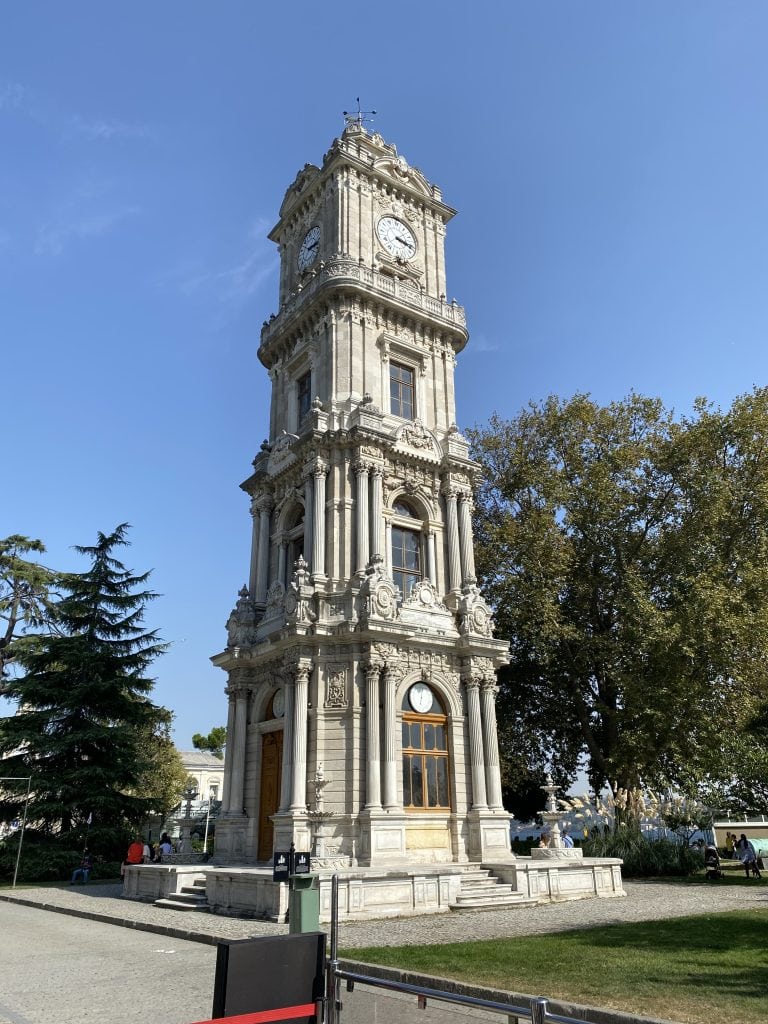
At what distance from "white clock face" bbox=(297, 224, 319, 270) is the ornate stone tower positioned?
0.11m

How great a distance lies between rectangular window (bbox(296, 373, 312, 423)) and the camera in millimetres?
28391

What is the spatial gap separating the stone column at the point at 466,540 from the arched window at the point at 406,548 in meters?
1.44

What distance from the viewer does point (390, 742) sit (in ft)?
69.7

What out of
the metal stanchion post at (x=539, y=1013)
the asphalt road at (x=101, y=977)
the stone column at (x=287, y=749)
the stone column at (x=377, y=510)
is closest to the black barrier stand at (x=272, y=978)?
the metal stanchion post at (x=539, y=1013)

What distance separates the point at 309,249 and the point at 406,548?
1327cm

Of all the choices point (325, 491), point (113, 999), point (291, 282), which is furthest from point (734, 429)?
point (113, 999)

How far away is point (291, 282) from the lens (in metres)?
32.0

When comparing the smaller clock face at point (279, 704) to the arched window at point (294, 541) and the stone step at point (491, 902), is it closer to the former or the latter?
the arched window at point (294, 541)

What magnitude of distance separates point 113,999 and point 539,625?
23.1 meters

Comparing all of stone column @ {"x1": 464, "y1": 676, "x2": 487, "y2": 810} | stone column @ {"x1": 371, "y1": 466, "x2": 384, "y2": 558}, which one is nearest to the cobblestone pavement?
stone column @ {"x1": 464, "y1": 676, "x2": 487, "y2": 810}

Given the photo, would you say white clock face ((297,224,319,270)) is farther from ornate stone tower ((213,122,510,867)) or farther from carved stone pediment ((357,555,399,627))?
carved stone pediment ((357,555,399,627))

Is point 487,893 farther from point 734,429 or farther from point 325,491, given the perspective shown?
point 734,429

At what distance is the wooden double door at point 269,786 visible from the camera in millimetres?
23000

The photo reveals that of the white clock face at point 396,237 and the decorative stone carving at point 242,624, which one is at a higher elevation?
the white clock face at point 396,237
